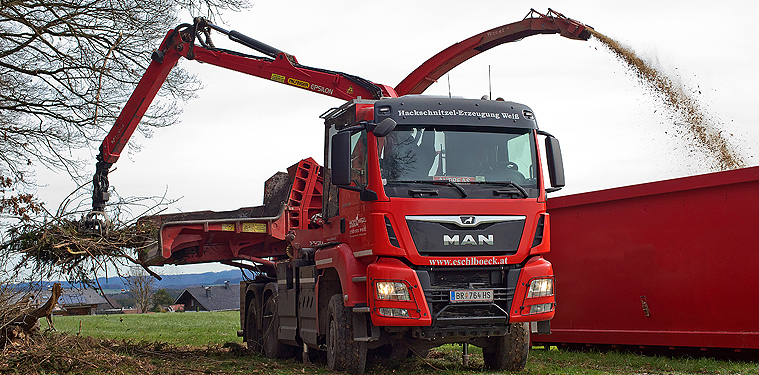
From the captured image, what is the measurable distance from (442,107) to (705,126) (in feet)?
19.7

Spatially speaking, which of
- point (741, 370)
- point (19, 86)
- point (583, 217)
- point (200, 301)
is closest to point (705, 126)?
point (583, 217)

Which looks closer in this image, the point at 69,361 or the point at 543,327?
the point at 69,361

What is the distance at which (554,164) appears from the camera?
873 cm

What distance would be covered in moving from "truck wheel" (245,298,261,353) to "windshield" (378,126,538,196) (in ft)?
17.9

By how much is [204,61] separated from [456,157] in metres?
6.90

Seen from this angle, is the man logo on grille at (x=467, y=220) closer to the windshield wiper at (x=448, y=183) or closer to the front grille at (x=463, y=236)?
the front grille at (x=463, y=236)

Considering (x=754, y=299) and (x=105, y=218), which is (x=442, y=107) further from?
(x=105, y=218)

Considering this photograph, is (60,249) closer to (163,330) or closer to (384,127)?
(384,127)

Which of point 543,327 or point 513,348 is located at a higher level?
point 543,327

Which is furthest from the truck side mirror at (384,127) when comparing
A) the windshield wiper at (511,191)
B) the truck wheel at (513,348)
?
the truck wheel at (513,348)

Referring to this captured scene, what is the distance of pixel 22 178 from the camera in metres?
13.4

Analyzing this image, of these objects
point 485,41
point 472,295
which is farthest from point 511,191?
point 485,41

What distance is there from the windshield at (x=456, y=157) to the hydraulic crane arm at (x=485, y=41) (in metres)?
4.99

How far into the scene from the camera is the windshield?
8.27 metres
